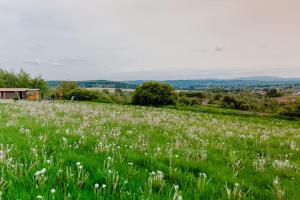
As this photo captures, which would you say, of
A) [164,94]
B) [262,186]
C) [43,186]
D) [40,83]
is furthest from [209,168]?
[40,83]

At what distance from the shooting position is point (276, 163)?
19.5 feet

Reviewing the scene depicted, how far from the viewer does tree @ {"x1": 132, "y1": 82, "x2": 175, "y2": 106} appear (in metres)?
63.2

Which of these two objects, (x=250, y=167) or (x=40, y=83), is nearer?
(x=250, y=167)

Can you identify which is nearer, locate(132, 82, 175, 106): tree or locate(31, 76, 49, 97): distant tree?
locate(132, 82, 175, 106): tree

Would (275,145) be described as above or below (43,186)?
below

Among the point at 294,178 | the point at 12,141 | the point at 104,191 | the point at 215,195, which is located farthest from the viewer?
the point at 12,141

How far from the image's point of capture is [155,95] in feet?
207

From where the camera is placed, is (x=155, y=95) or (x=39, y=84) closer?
(x=155, y=95)

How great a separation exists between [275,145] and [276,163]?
152 inches

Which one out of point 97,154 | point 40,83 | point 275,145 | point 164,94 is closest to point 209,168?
point 97,154

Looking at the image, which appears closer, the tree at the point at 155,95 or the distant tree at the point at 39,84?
the tree at the point at 155,95

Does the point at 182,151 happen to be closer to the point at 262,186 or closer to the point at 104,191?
the point at 262,186

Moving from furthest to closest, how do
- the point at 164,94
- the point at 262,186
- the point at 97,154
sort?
the point at 164,94 < the point at 97,154 < the point at 262,186

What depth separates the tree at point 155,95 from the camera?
6317 centimetres
